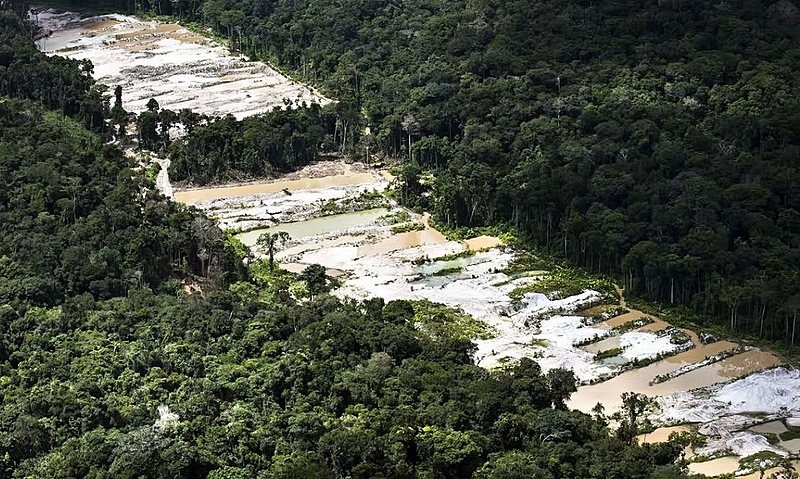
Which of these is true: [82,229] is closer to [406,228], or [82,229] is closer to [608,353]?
[406,228]

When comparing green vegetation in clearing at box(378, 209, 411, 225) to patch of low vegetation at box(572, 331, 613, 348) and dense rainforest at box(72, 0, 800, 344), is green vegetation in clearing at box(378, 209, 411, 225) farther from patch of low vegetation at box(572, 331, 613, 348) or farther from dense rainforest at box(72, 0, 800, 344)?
patch of low vegetation at box(572, 331, 613, 348)

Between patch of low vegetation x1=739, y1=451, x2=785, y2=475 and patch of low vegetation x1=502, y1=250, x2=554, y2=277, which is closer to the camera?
patch of low vegetation x1=739, y1=451, x2=785, y2=475

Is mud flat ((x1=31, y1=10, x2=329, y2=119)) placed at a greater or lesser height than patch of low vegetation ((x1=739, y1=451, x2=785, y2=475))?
greater

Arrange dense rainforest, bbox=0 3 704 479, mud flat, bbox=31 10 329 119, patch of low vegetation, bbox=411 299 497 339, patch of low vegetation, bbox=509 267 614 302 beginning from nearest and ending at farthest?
dense rainforest, bbox=0 3 704 479 → patch of low vegetation, bbox=411 299 497 339 → patch of low vegetation, bbox=509 267 614 302 → mud flat, bbox=31 10 329 119

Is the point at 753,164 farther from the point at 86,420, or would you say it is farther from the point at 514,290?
the point at 86,420

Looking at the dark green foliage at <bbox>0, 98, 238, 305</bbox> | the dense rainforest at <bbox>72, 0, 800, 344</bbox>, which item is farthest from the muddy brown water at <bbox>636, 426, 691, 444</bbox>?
the dark green foliage at <bbox>0, 98, 238, 305</bbox>


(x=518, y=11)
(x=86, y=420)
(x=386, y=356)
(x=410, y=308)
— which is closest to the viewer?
(x=86, y=420)

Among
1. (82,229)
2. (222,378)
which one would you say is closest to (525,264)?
(222,378)

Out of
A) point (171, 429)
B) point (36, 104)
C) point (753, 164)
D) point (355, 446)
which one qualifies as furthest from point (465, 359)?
point (36, 104)
